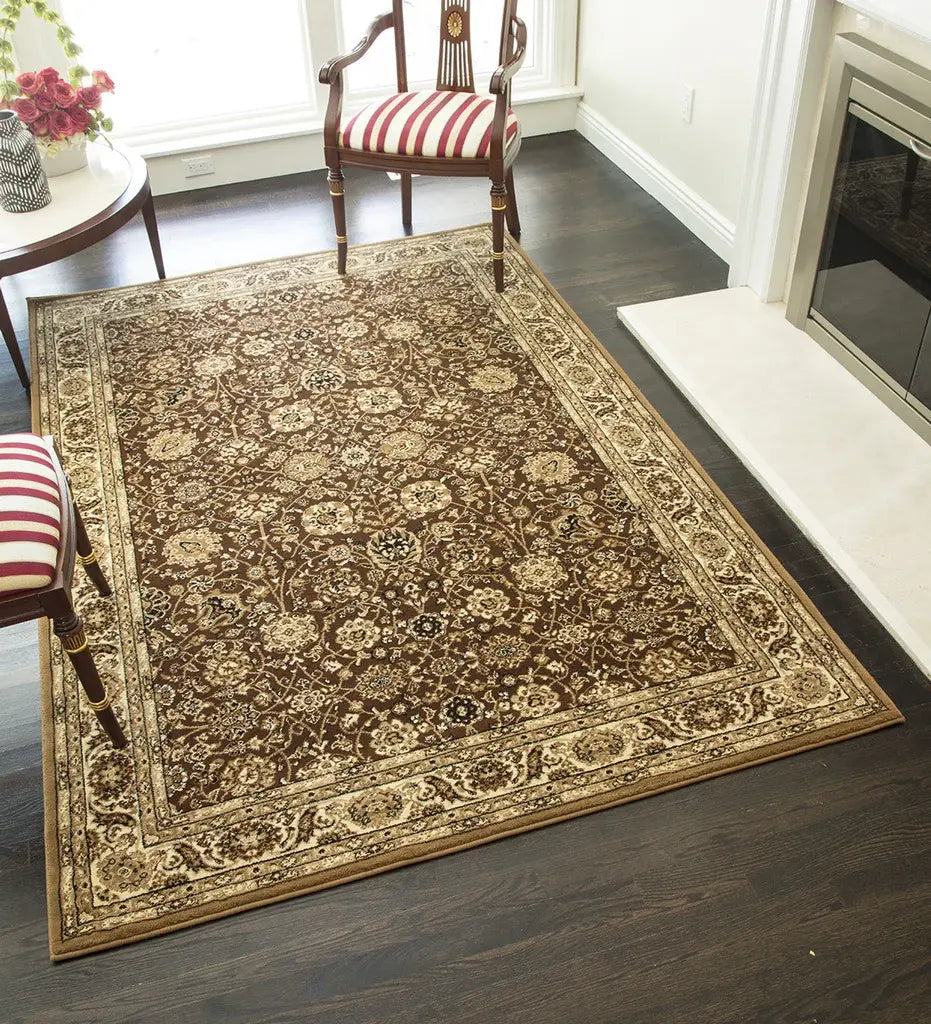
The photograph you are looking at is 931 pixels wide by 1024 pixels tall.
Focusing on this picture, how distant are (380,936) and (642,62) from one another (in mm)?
3576

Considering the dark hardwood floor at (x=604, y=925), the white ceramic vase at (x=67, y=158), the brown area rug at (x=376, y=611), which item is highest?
the white ceramic vase at (x=67, y=158)

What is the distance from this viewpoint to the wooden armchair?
11.6ft

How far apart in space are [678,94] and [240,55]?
5.97 feet

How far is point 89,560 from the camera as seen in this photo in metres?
2.61

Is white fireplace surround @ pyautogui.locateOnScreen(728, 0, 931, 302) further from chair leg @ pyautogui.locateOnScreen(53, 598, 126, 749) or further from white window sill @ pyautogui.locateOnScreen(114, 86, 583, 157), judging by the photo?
chair leg @ pyautogui.locateOnScreen(53, 598, 126, 749)

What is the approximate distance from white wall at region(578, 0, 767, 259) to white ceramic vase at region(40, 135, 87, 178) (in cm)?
217

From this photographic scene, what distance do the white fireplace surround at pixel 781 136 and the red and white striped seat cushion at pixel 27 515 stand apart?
2365 mm

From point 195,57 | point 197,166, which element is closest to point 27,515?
point 197,166

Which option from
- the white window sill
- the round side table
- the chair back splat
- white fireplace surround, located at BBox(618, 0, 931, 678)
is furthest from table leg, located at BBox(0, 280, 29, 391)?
white fireplace surround, located at BBox(618, 0, 931, 678)

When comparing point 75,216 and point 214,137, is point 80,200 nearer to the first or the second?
point 75,216

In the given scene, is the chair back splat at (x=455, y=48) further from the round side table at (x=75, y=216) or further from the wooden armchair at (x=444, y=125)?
the round side table at (x=75, y=216)

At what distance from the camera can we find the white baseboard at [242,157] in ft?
14.7

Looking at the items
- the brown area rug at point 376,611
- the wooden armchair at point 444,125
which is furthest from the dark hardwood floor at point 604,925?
the wooden armchair at point 444,125

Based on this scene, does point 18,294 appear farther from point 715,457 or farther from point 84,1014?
point 84,1014
